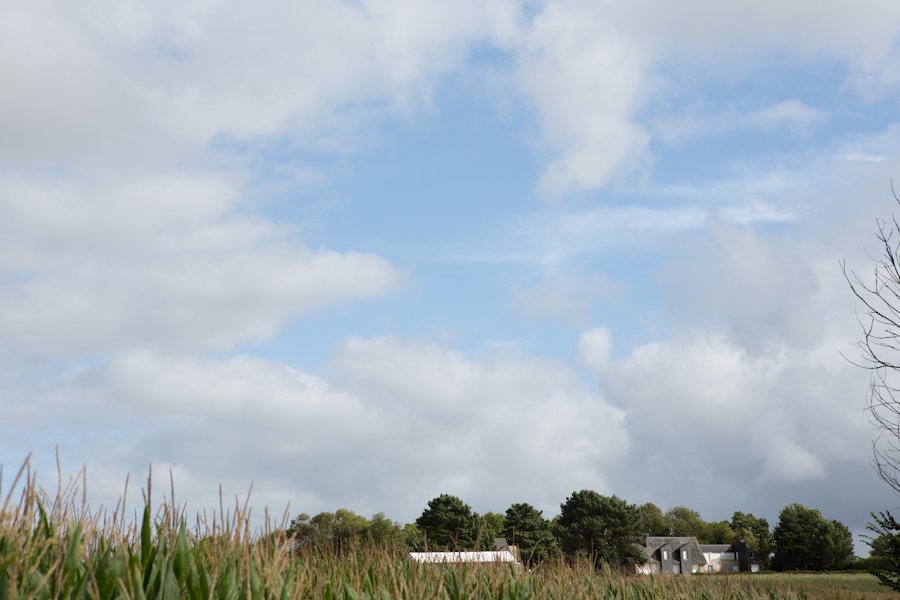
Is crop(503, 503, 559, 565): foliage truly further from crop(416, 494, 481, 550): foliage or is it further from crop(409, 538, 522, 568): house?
crop(409, 538, 522, 568): house

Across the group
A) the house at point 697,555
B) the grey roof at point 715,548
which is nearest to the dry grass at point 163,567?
the house at point 697,555

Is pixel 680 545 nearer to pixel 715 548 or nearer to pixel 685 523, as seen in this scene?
pixel 715 548

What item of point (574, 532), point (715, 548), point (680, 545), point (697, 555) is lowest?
point (697, 555)

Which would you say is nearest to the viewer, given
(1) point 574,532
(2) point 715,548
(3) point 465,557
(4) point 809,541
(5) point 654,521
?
(3) point 465,557

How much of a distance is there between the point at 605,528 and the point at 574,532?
3.03 meters

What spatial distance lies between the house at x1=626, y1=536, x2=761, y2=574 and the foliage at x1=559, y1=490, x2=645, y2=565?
128 ft

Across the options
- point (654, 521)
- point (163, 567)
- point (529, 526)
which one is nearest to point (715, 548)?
point (654, 521)

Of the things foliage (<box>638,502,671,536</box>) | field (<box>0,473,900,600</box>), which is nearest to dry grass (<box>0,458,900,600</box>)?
field (<box>0,473,900,600</box>)

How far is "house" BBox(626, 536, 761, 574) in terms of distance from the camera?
97250 mm

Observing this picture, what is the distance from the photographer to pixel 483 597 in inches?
304

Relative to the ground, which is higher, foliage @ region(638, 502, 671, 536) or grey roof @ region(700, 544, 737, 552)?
foliage @ region(638, 502, 671, 536)

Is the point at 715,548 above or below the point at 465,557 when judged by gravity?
below

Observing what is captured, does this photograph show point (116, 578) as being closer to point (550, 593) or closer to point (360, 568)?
point (360, 568)

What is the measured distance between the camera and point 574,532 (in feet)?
191
